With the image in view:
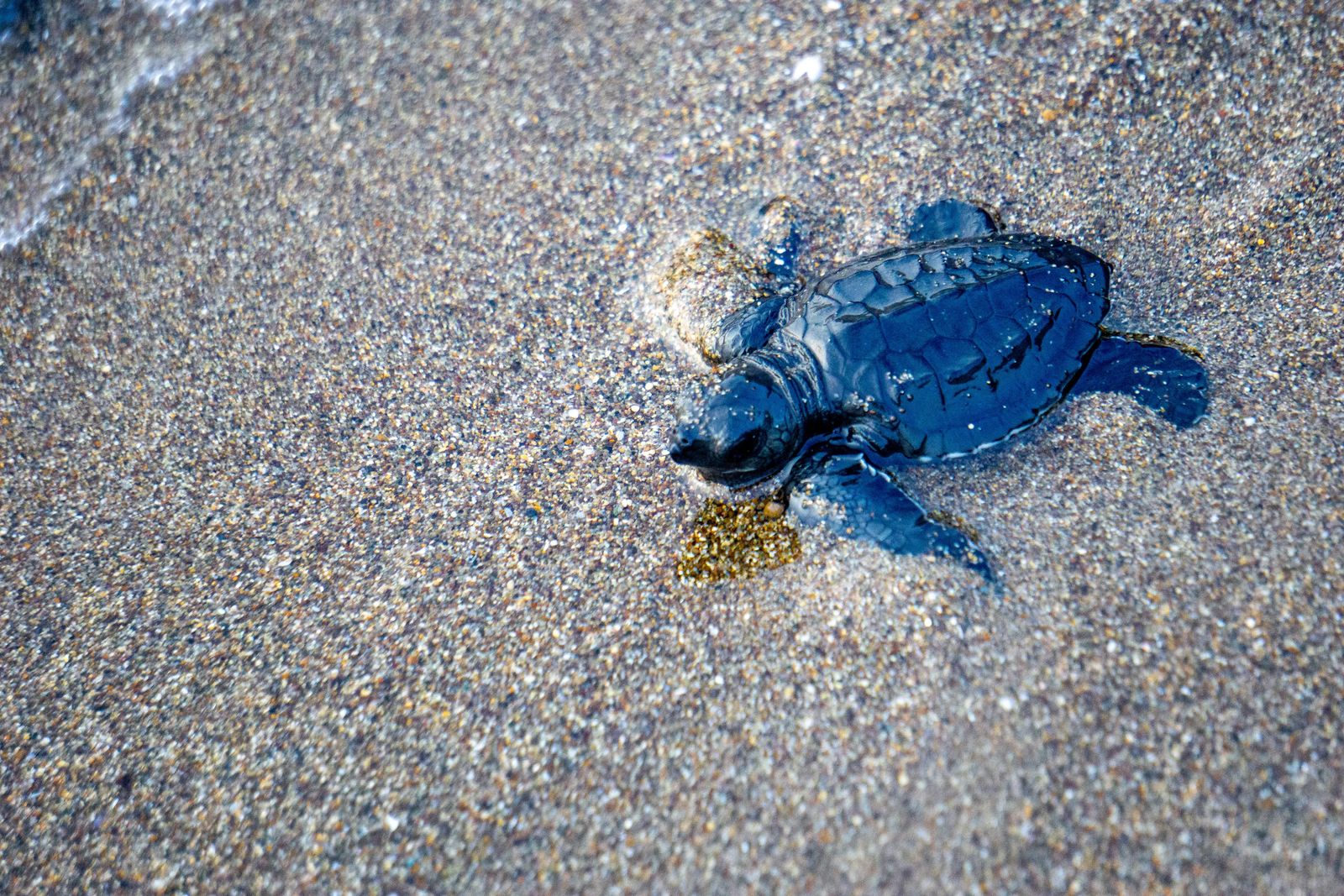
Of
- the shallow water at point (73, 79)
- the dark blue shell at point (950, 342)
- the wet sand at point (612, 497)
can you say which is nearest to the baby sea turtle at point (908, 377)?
the dark blue shell at point (950, 342)

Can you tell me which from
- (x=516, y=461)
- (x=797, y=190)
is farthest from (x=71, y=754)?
(x=797, y=190)

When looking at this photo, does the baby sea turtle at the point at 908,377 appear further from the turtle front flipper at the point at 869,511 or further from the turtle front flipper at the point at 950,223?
the turtle front flipper at the point at 950,223

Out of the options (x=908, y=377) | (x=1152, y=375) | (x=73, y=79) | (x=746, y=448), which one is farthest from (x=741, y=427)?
(x=73, y=79)

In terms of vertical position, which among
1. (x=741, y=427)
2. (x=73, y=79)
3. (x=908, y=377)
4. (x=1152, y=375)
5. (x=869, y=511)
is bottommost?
(x=1152, y=375)

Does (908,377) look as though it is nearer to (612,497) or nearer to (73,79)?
(612,497)

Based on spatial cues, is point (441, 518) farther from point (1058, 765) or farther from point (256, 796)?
point (1058, 765)

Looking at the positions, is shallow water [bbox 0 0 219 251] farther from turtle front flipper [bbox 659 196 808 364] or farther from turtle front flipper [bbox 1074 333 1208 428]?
turtle front flipper [bbox 1074 333 1208 428]
